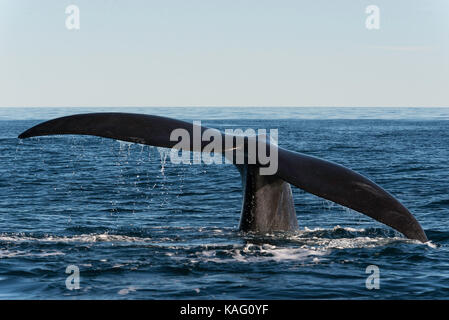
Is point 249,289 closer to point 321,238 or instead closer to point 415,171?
point 321,238

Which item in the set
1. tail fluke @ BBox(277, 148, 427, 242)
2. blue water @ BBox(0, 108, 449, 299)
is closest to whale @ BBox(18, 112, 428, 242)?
tail fluke @ BBox(277, 148, 427, 242)

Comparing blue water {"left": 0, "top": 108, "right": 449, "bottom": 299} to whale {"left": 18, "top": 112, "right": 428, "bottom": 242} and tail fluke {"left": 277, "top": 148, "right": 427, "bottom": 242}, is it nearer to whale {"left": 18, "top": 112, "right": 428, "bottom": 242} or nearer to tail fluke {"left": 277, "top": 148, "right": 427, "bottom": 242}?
whale {"left": 18, "top": 112, "right": 428, "bottom": 242}

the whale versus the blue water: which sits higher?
the whale

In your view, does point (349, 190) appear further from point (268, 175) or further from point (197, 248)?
point (197, 248)

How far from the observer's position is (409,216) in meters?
7.23

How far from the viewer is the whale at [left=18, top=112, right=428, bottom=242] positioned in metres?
7.25

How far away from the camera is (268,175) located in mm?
8852

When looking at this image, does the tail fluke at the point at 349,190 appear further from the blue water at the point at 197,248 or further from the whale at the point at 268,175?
the blue water at the point at 197,248

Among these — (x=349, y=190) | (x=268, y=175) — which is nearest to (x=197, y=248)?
(x=268, y=175)

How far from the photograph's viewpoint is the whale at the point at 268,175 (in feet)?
23.8

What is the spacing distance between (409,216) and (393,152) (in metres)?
24.5

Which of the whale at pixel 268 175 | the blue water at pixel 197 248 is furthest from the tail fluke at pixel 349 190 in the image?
the blue water at pixel 197 248

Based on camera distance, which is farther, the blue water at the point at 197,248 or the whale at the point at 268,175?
the blue water at the point at 197,248

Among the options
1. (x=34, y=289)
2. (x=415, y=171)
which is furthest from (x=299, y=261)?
(x=415, y=171)
